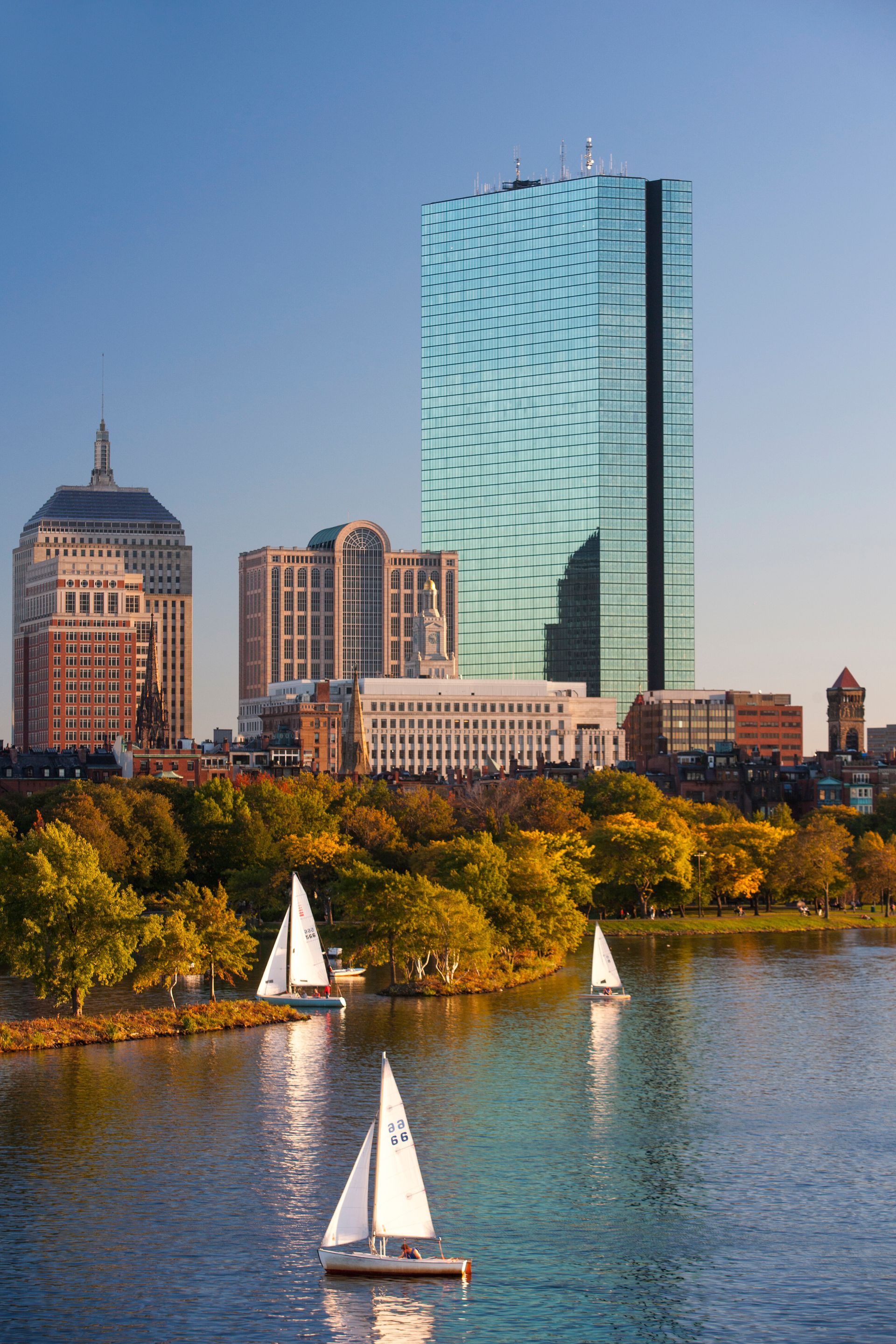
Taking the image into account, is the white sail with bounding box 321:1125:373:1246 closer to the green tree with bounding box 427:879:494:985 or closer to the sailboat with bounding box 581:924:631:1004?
the green tree with bounding box 427:879:494:985

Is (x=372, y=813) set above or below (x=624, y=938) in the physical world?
above

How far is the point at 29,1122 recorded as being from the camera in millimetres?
82188

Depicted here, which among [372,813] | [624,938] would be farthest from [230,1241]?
[372,813]

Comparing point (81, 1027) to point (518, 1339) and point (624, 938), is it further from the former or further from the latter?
point (624, 938)

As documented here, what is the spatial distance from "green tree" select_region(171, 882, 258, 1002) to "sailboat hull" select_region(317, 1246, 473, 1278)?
186ft

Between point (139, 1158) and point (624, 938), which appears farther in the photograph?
point (624, 938)

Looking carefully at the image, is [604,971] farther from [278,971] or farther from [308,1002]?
[278,971]

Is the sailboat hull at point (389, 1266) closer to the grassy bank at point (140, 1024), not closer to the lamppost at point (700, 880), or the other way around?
the grassy bank at point (140, 1024)

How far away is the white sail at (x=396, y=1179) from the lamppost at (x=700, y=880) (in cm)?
13465

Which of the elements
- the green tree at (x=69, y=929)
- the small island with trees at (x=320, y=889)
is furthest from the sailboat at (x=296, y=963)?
the green tree at (x=69, y=929)

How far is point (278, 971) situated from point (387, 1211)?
65401 millimetres

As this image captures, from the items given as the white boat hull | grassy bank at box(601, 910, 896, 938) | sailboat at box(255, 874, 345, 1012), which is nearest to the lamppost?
→ grassy bank at box(601, 910, 896, 938)

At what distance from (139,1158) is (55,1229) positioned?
1022cm

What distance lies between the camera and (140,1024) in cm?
10781
